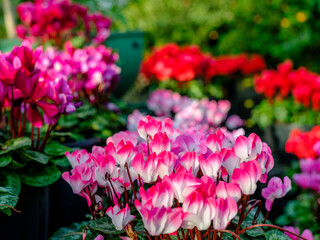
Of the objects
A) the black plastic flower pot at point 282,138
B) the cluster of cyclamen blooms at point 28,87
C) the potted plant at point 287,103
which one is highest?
the cluster of cyclamen blooms at point 28,87

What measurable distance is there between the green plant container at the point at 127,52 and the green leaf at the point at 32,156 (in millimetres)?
2445

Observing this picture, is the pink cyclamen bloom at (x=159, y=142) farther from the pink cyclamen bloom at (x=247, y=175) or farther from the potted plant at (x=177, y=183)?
the pink cyclamen bloom at (x=247, y=175)

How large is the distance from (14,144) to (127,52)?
2.70 metres

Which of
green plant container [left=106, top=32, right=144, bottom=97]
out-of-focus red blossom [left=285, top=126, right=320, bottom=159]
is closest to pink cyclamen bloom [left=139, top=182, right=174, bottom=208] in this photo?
out-of-focus red blossom [left=285, top=126, right=320, bottom=159]

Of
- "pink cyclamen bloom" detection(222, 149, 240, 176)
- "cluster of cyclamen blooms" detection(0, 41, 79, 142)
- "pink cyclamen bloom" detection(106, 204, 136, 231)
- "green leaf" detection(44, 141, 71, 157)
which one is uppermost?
"cluster of cyclamen blooms" detection(0, 41, 79, 142)

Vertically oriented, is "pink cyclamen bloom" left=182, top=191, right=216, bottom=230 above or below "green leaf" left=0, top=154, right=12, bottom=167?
above

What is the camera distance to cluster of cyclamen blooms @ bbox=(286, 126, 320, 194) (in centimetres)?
209

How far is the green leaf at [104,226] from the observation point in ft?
3.22

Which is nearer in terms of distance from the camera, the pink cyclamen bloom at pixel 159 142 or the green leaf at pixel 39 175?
the pink cyclamen bloom at pixel 159 142

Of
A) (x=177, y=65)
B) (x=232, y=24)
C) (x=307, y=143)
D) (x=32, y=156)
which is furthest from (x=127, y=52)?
(x=232, y=24)

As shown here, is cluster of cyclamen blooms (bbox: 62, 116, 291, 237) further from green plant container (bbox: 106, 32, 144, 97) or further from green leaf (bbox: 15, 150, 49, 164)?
green plant container (bbox: 106, 32, 144, 97)

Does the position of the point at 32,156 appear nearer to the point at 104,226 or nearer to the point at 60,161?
the point at 60,161

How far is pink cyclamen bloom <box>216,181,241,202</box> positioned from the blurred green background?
3.35 m

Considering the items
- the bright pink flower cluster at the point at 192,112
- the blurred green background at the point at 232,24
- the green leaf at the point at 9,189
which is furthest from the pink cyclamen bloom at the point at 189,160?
the blurred green background at the point at 232,24
